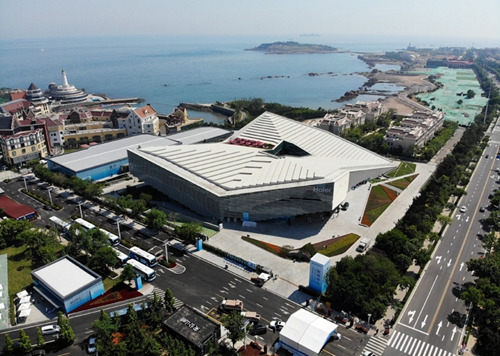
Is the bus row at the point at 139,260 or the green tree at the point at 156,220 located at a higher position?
the green tree at the point at 156,220

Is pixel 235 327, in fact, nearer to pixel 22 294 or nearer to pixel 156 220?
pixel 156 220

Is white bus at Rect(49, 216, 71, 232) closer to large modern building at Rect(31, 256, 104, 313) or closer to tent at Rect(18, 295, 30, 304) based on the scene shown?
large modern building at Rect(31, 256, 104, 313)

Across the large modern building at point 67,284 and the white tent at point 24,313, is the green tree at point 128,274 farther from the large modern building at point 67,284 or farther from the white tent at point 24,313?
the white tent at point 24,313

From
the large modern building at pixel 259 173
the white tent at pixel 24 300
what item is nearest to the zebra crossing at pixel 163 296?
the white tent at pixel 24 300

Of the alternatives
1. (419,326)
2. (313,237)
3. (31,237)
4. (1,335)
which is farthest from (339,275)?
(31,237)

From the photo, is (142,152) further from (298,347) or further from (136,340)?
(298,347)

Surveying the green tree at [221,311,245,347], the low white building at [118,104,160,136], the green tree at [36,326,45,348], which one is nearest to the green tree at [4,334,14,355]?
the green tree at [36,326,45,348]
